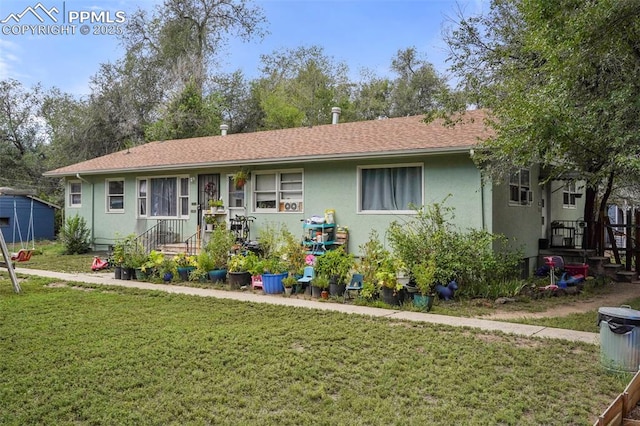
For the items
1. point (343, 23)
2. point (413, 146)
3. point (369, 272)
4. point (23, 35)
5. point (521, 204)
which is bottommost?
point (369, 272)

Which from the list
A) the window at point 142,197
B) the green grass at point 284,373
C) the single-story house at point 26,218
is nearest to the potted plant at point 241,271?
the green grass at point 284,373

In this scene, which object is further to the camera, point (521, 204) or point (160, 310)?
point (521, 204)

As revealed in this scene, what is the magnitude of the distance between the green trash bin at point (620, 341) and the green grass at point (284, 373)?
0.12 metres

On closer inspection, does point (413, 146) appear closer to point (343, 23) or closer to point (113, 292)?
point (113, 292)

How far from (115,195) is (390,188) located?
9575mm

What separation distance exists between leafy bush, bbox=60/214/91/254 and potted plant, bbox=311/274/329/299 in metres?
10.5

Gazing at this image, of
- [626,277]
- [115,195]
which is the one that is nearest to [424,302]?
[626,277]

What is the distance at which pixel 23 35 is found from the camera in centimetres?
1573

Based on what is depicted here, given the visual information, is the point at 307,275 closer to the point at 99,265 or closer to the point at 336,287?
the point at 336,287

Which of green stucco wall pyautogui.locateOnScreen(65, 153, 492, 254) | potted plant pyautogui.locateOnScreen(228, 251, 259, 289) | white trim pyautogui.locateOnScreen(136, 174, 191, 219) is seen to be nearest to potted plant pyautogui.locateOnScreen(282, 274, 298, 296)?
potted plant pyautogui.locateOnScreen(228, 251, 259, 289)

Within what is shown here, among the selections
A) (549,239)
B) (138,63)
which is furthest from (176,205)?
(138,63)

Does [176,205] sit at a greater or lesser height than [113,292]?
greater

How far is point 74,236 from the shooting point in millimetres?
15609

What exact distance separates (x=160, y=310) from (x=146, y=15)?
2593 centimetres
